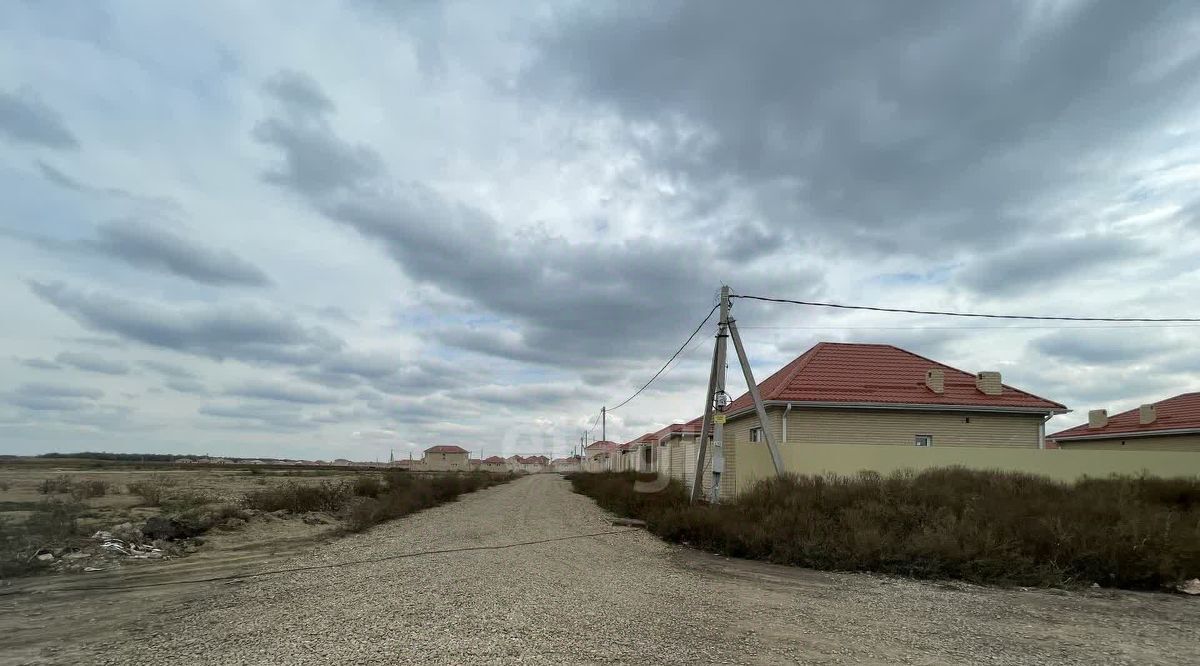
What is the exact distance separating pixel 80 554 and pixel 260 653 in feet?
19.9

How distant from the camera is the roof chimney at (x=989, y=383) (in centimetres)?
2005

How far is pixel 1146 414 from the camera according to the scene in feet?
86.7

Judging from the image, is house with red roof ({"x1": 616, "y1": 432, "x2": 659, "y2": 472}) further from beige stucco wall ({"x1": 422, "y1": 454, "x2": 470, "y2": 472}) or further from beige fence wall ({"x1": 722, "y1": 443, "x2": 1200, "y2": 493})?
beige stucco wall ({"x1": 422, "y1": 454, "x2": 470, "y2": 472})

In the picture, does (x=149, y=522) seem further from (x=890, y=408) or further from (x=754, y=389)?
(x=890, y=408)

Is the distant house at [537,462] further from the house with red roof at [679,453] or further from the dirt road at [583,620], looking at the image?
the dirt road at [583,620]

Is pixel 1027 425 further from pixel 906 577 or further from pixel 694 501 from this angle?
pixel 906 577

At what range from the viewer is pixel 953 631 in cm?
651

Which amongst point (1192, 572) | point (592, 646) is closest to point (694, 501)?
point (1192, 572)

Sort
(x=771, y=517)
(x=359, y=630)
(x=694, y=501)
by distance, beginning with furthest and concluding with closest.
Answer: (x=694, y=501) < (x=771, y=517) < (x=359, y=630)

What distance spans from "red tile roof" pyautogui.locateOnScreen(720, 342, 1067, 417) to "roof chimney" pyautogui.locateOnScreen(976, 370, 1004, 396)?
0.14 metres

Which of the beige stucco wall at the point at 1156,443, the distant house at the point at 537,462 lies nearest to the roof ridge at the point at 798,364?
the beige stucco wall at the point at 1156,443

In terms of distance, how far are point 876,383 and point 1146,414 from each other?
14.7m

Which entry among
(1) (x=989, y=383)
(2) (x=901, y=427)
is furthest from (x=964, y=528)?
(1) (x=989, y=383)

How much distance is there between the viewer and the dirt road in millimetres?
5555
